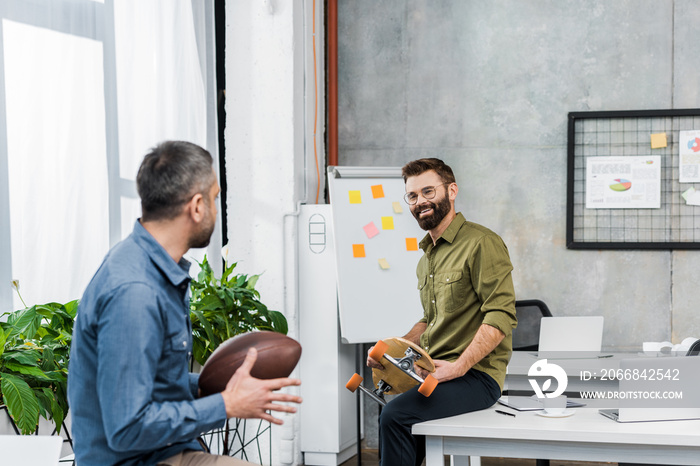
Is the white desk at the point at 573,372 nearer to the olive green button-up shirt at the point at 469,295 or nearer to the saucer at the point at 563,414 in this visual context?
the olive green button-up shirt at the point at 469,295

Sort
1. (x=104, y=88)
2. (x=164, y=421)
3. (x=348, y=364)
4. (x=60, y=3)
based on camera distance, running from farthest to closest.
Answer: (x=348, y=364), (x=104, y=88), (x=60, y=3), (x=164, y=421)

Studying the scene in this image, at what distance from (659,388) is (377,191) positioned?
6.63ft

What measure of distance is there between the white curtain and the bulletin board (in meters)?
2.34

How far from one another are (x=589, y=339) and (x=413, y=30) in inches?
84.8

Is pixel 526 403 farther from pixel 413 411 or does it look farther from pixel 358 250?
pixel 358 250

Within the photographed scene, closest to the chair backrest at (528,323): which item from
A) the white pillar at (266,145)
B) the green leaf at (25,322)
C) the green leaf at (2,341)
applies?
the white pillar at (266,145)

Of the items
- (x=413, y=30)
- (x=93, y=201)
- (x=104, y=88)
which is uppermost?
(x=413, y=30)

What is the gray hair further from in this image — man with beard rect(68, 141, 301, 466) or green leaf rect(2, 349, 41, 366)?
green leaf rect(2, 349, 41, 366)

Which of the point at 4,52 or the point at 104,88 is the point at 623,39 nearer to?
the point at 104,88

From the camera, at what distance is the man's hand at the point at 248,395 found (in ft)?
4.97

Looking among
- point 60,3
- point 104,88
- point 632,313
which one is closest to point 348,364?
point 632,313

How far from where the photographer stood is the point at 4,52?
239cm

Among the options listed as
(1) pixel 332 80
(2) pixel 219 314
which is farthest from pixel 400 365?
(1) pixel 332 80

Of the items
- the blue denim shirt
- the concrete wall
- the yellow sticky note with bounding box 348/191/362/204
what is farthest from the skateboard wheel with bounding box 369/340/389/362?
the concrete wall
